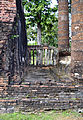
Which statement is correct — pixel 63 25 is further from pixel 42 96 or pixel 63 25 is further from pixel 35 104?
pixel 35 104

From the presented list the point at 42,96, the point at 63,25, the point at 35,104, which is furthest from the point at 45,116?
the point at 63,25

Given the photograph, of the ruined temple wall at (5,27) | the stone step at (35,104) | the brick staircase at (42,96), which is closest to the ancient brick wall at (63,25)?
the ruined temple wall at (5,27)

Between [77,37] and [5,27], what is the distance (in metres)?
2.63

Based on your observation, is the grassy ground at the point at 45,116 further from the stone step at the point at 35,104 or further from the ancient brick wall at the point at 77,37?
the ancient brick wall at the point at 77,37

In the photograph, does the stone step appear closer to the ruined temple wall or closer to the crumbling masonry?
the crumbling masonry

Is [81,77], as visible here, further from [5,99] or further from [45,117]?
[5,99]

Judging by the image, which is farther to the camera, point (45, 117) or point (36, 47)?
point (36, 47)

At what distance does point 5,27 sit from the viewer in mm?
4688

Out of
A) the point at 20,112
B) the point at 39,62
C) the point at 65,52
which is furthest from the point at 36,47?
the point at 20,112

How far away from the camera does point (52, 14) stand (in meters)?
15.5

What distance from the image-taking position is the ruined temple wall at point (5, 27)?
4383mm

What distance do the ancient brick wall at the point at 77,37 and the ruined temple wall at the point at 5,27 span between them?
2.28m

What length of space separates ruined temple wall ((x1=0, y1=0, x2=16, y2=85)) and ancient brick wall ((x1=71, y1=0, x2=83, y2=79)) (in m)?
2.28

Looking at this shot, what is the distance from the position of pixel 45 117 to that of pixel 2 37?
285 centimetres
